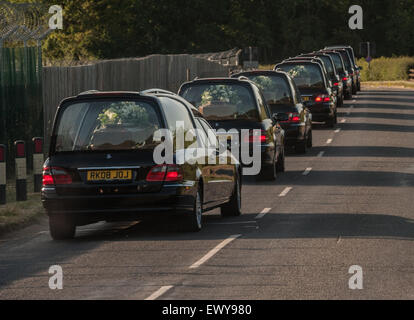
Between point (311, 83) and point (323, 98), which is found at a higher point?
point (311, 83)

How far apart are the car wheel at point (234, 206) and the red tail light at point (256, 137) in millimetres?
4342

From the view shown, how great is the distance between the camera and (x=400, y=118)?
4256 cm

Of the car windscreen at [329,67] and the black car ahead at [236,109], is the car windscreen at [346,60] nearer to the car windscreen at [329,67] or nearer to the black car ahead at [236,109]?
the car windscreen at [329,67]

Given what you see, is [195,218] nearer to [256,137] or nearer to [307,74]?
[256,137]

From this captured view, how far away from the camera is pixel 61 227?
49.1 ft

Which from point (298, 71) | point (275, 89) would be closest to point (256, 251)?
point (275, 89)

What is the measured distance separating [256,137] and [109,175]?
7405 millimetres

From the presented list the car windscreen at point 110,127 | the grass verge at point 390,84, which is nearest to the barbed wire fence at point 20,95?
the car windscreen at point 110,127

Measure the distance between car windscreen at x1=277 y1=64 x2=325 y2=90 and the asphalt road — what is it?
13.0 metres

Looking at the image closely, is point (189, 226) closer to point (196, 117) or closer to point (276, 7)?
point (196, 117)

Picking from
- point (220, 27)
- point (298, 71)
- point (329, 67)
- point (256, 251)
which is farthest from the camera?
point (220, 27)

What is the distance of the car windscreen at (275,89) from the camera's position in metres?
26.7

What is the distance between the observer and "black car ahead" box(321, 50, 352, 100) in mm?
51750

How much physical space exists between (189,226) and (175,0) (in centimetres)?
7773
